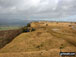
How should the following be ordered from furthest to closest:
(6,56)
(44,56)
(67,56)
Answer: (6,56) < (44,56) < (67,56)

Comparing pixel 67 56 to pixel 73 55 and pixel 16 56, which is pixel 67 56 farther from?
pixel 16 56

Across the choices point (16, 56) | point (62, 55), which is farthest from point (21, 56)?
point (62, 55)

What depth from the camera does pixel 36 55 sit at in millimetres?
16594

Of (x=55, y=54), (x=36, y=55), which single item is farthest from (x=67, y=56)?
(x=36, y=55)

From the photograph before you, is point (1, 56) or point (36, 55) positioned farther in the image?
point (1, 56)

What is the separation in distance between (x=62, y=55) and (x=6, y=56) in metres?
9.63

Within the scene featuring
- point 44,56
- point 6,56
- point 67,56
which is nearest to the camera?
point 67,56

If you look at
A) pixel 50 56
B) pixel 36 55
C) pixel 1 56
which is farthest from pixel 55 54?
pixel 1 56

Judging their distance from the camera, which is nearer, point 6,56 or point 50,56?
point 50,56

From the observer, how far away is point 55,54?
1656cm

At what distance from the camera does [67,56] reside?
1524 centimetres

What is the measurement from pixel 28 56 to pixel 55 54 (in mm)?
4494

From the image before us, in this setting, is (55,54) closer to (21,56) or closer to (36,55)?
(36,55)

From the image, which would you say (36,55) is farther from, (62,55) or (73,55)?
(73,55)
